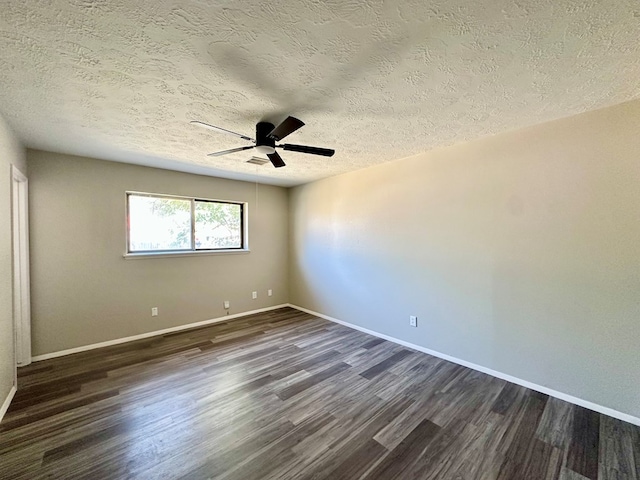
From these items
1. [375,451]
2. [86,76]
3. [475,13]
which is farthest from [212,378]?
[475,13]

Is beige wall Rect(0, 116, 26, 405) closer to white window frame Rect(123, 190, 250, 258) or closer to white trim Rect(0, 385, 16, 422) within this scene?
A: white trim Rect(0, 385, 16, 422)

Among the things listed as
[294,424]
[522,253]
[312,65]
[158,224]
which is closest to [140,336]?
[158,224]

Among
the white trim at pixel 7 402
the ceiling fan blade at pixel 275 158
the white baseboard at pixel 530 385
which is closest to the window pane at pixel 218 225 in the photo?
the ceiling fan blade at pixel 275 158

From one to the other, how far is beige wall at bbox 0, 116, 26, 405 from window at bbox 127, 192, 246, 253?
1418mm

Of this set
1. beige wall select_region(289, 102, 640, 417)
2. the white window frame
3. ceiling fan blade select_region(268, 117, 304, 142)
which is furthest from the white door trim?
beige wall select_region(289, 102, 640, 417)

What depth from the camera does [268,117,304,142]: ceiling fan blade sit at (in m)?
1.78

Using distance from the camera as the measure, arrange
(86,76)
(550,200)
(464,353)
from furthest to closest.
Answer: (464,353) < (550,200) < (86,76)

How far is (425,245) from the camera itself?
126 inches

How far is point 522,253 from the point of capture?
249cm

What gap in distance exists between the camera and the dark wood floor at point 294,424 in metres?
1.61

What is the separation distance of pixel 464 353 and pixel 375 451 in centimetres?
172

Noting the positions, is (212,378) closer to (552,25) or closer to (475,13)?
(475,13)

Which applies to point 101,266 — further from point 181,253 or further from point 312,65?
point 312,65

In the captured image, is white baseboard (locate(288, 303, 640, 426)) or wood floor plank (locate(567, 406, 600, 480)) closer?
wood floor plank (locate(567, 406, 600, 480))
